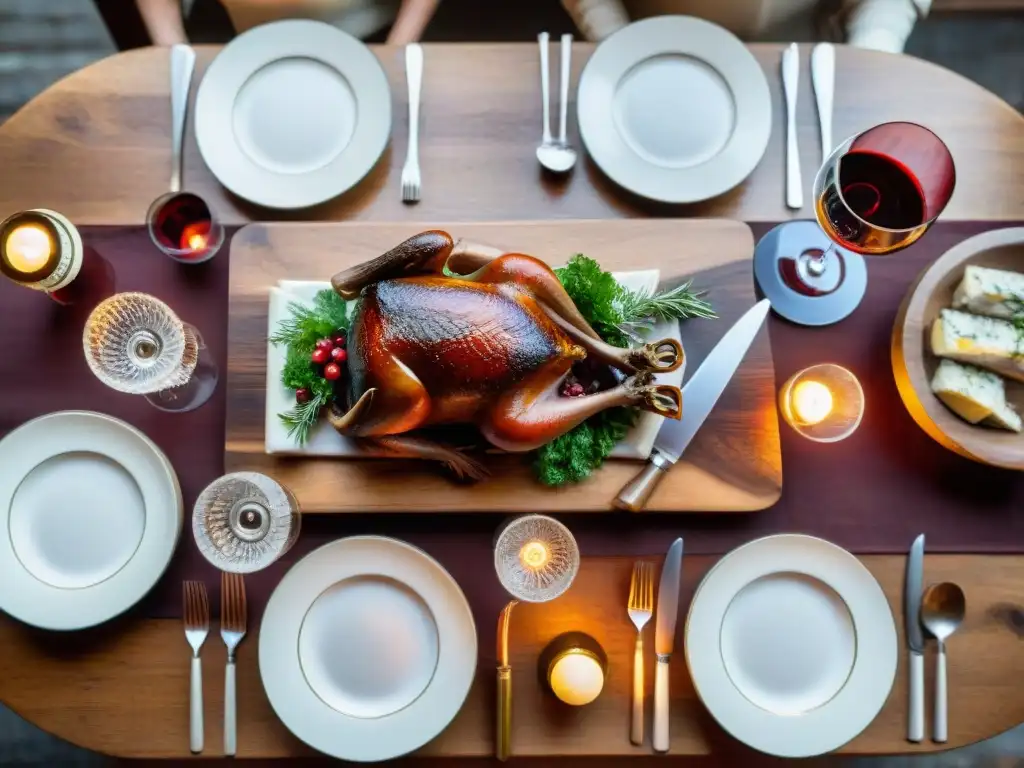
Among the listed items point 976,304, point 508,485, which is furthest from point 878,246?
point 508,485

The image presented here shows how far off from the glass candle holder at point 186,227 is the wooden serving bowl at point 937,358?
1.02 m

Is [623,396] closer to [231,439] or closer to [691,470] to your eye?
[691,470]

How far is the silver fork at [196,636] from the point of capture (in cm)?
108

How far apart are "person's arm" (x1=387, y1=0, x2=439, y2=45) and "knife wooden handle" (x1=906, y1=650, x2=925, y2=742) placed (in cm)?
129

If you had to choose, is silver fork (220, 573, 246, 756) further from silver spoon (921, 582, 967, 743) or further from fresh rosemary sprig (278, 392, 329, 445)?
silver spoon (921, 582, 967, 743)

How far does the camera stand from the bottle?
108 centimetres

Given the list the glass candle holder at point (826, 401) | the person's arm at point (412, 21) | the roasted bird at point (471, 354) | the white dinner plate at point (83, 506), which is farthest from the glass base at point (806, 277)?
the white dinner plate at point (83, 506)

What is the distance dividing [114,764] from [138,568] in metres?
0.92

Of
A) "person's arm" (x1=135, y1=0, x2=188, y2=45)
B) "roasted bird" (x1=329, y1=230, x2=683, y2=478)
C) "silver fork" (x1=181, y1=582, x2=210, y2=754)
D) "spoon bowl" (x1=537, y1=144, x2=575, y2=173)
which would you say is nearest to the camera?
"roasted bird" (x1=329, y1=230, x2=683, y2=478)

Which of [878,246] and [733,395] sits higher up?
[878,246]

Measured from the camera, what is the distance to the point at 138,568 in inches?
42.5

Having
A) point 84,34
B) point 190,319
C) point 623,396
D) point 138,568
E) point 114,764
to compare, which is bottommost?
point 114,764

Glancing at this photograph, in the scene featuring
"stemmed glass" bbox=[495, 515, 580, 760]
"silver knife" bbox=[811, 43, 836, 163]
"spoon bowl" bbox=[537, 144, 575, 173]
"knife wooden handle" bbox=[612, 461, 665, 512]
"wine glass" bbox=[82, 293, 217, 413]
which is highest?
"silver knife" bbox=[811, 43, 836, 163]

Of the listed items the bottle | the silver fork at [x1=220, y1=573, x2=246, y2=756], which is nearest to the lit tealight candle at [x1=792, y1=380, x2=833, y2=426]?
the silver fork at [x1=220, y1=573, x2=246, y2=756]
